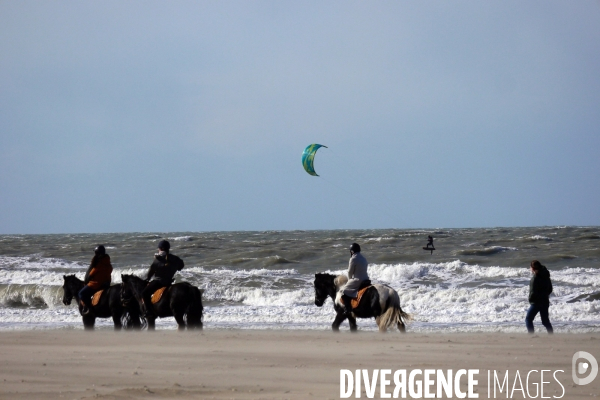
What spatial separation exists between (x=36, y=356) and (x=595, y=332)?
9.67 m

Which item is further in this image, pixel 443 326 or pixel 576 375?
pixel 443 326

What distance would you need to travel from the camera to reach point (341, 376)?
8.22 m

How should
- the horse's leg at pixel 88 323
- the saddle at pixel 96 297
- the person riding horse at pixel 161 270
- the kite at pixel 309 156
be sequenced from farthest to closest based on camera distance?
the kite at pixel 309 156
the horse's leg at pixel 88 323
the saddle at pixel 96 297
the person riding horse at pixel 161 270

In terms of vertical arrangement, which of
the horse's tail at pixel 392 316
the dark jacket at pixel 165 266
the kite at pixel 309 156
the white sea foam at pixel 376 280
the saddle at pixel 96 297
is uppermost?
the kite at pixel 309 156

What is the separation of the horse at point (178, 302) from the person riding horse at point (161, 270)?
0.33 ft

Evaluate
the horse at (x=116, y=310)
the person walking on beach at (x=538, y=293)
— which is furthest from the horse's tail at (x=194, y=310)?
the person walking on beach at (x=538, y=293)

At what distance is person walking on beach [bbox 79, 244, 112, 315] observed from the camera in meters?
12.8

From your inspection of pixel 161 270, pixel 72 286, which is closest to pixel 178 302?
pixel 161 270

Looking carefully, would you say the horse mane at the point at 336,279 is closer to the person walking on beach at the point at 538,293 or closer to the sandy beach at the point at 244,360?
the sandy beach at the point at 244,360

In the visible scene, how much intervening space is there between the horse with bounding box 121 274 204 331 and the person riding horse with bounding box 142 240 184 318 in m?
0.10

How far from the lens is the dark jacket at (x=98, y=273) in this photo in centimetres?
1276

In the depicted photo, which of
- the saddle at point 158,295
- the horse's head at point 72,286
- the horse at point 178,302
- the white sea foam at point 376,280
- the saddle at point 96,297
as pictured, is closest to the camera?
the horse at point 178,302

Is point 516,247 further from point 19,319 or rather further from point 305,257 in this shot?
point 19,319

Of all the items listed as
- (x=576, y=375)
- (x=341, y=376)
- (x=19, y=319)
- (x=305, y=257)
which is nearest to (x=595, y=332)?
(x=576, y=375)
